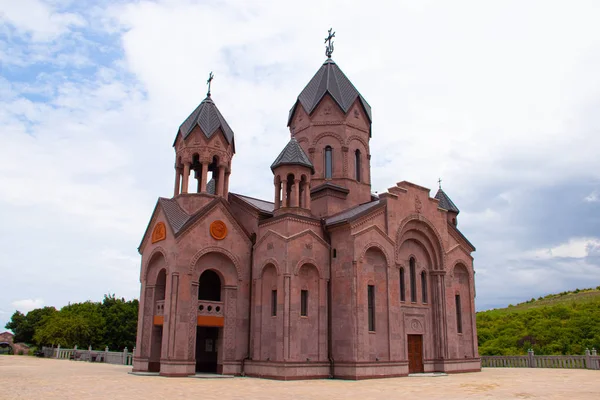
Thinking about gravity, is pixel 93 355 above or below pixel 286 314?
below

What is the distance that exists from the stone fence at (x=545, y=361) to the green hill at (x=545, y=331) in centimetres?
533

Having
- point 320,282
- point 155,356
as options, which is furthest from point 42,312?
point 320,282

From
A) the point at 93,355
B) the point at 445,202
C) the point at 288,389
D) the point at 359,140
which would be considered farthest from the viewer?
the point at 93,355

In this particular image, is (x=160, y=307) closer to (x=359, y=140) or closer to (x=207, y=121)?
(x=207, y=121)

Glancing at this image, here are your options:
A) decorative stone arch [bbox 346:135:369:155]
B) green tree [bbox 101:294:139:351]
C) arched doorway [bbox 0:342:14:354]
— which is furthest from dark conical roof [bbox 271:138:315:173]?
arched doorway [bbox 0:342:14:354]

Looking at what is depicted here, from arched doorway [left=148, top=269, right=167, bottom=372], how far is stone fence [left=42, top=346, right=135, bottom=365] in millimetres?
8347

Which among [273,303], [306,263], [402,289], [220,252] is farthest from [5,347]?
[402,289]

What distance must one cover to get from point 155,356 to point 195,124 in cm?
1152

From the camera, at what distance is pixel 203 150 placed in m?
25.7

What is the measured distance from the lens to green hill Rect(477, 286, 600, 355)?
117ft

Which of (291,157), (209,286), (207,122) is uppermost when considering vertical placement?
(207,122)

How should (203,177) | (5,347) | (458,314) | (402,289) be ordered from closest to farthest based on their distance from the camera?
(402,289), (203,177), (458,314), (5,347)

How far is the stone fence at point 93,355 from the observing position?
31522mm

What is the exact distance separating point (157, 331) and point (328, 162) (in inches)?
509
